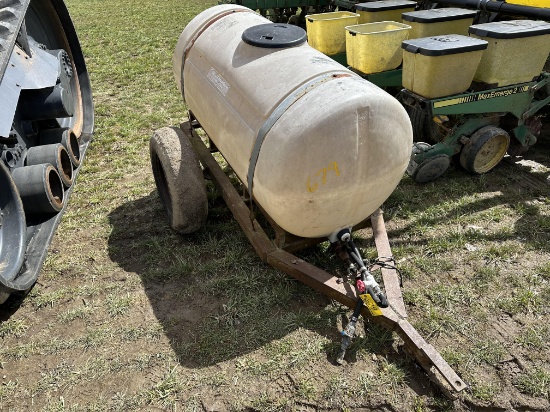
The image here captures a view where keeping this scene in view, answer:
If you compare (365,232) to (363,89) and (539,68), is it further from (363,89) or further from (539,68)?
(539,68)

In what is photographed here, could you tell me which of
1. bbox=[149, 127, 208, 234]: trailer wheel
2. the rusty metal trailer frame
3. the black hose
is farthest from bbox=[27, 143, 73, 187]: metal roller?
the black hose

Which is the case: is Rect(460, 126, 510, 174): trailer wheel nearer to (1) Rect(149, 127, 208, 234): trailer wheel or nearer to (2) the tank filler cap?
(2) the tank filler cap

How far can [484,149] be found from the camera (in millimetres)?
4430

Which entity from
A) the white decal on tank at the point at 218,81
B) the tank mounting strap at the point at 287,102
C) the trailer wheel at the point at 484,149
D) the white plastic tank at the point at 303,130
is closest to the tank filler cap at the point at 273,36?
the white plastic tank at the point at 303,130

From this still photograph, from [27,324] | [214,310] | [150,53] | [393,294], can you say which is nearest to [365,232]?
[393,294]

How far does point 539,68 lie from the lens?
14.0 ft

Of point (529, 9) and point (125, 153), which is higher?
point (529, 9)

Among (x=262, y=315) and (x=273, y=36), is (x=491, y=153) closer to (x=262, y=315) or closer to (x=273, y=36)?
(x=273, y=36)

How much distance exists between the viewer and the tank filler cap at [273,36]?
3.03 m

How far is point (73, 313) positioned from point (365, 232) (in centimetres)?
234

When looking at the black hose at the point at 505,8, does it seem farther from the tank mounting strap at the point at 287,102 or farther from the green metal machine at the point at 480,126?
the tank mounting strap at the point at 287,102

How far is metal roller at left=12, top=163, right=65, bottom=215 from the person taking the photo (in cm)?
367

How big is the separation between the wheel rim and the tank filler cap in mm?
2265

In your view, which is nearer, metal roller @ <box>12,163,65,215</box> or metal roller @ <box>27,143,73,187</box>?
metal roller @ <box>12,163,65,215</box>
